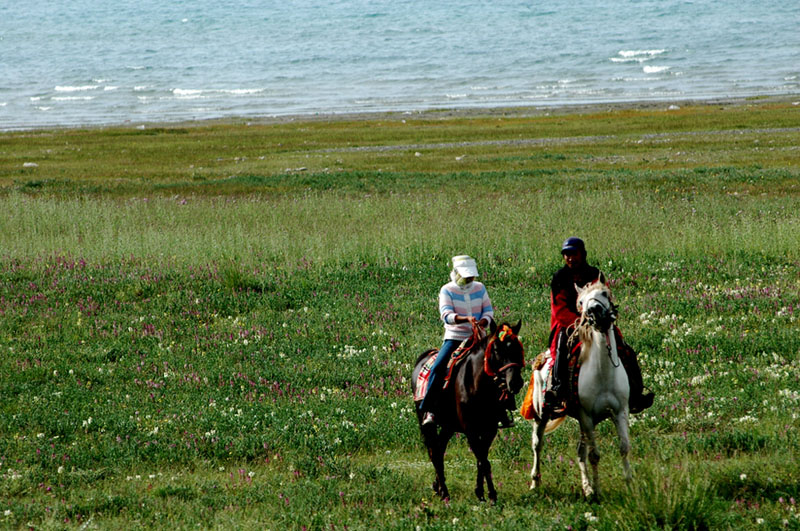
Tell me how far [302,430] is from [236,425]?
1006 mm

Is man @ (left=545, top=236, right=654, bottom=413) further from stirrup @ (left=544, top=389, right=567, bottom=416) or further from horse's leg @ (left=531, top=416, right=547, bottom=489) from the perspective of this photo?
horse's leg @ (left=531, top=416, right=547, bottom=489)

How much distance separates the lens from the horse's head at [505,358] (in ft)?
25.8

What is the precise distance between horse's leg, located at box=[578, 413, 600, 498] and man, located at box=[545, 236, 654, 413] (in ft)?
1.07

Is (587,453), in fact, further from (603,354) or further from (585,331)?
(585,331)

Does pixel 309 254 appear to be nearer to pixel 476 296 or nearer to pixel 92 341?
pixel 92 341

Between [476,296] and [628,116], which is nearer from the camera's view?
[476,296]

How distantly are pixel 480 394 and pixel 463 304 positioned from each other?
104 cm

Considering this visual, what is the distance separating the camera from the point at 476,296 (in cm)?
895

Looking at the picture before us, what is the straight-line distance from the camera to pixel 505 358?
26.3 ft

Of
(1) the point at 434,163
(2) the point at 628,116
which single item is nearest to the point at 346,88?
(2) the point at 628,116

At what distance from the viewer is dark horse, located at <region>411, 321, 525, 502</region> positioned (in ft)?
26.4

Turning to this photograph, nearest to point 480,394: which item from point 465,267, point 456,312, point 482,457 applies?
point 482,457

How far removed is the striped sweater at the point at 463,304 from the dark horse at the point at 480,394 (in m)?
0.32

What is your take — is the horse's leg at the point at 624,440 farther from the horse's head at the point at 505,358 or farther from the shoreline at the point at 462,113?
the shoreline at the point at 462,113
